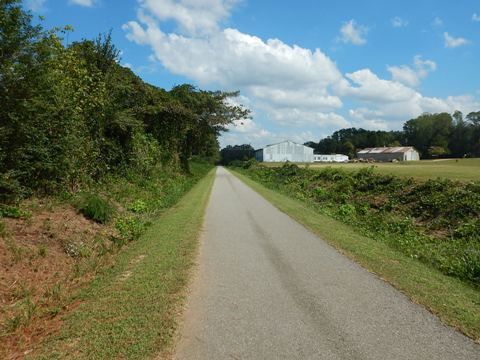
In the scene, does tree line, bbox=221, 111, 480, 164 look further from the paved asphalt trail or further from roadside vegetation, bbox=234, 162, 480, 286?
the paved asphalt trail

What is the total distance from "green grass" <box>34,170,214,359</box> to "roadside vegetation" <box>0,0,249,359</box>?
35 centimetres

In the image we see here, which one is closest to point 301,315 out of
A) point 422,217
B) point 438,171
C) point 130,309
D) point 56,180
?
point 130,309

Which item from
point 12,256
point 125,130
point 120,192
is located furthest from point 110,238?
point 125,130

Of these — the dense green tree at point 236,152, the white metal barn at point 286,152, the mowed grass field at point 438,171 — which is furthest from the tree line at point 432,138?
the mowed grass field at point 438,171

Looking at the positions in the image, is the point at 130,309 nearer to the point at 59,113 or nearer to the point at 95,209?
the point at 95,209

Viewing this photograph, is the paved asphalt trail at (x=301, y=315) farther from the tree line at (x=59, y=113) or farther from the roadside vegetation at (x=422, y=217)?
the tree line at (x=59, y=113)

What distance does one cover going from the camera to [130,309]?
18.6 feet

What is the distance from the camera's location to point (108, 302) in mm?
6055

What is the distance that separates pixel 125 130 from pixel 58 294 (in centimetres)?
1467

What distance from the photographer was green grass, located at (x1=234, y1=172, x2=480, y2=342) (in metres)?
5.60

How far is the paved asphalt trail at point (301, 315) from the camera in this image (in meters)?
4.54

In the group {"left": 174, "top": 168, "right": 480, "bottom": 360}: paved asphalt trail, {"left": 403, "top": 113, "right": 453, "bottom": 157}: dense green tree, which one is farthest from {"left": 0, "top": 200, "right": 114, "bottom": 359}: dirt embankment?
{"left": 403, "top": 113, "right": 453, "bottom": 157}: dense green tree

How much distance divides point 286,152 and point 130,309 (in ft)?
422

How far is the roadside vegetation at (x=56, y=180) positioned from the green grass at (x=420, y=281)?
179 inches
